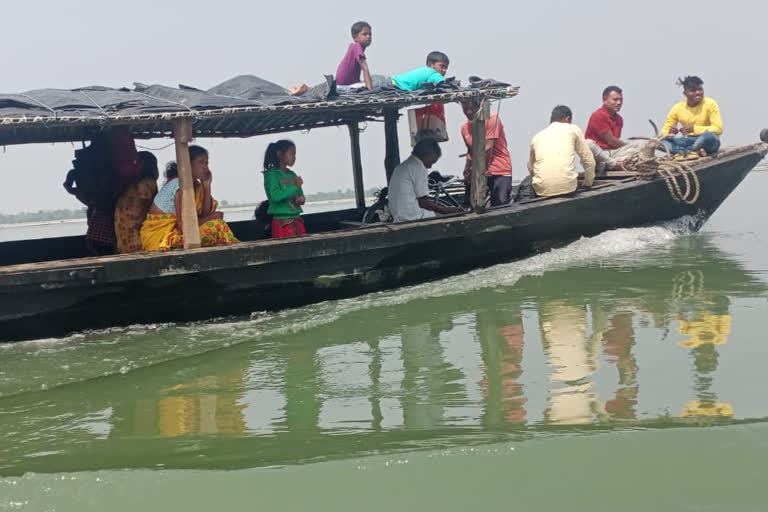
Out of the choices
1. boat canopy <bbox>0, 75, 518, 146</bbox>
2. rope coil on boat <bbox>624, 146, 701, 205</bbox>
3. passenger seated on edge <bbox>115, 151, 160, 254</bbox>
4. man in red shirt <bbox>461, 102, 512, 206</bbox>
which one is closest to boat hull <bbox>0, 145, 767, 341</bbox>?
rope coil on boat <bbox>624, 146, 701, 205</bbox>

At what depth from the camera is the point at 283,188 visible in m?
6.75

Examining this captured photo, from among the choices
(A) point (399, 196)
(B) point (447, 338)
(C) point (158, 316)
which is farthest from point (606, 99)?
(C) point (158, 316)

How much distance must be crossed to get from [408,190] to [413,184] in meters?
0.10

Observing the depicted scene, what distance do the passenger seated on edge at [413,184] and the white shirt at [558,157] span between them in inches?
53.7

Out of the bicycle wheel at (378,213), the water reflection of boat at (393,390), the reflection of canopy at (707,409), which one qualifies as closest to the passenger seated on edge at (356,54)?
the bicycle wheel at (378,213)

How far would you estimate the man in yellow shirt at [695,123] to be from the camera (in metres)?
9.20

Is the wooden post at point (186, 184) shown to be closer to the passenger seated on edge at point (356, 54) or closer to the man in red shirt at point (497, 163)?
the passenger seated on edge at point (356, 54)

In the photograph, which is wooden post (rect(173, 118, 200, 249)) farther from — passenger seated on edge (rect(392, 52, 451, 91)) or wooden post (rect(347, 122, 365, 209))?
wooden post (rect(347, 122, 365, 209))

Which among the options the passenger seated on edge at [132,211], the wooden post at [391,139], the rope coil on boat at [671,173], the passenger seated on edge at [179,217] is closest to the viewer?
the passenger seated on edge at [179,217]

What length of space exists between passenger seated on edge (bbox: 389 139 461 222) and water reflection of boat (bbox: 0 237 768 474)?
51.9 inches

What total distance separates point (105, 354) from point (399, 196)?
10.4 feet

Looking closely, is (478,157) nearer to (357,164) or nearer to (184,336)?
(357,164)

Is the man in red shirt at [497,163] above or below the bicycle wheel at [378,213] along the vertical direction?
above

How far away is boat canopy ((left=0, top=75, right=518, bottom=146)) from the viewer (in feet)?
18.0
